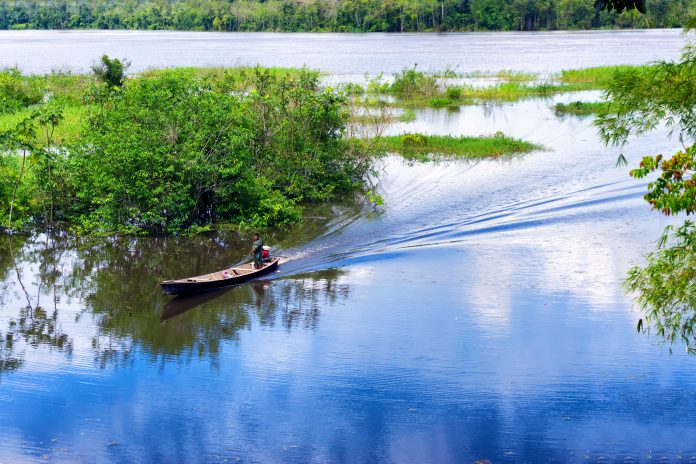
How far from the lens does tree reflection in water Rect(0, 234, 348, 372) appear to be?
57.6ft

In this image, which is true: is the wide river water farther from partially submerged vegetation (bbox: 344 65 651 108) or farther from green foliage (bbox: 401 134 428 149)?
partially submerged vegetation (bbox: 344 65 651 108)

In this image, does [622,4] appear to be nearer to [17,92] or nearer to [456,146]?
[456,146]

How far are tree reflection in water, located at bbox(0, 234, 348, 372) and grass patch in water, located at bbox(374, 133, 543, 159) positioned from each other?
1328cm

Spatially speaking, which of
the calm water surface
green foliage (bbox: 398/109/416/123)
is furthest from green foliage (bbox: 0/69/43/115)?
green foliage (bbox: 398/109/416/123)

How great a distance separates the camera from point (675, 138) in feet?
122

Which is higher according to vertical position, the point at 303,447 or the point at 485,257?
the point at 485,257

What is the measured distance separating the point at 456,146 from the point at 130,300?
769 inches

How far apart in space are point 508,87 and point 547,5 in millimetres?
63497

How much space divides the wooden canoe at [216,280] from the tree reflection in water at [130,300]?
0.25m

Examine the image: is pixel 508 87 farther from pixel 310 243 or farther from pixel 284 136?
pixel 310 243

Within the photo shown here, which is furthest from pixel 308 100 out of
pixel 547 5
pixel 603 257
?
pixel 547 5

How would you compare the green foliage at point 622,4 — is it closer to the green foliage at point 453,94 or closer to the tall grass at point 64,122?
the tall grass at point 64,122

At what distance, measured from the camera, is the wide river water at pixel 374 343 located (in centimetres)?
1352

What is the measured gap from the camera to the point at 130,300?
66.7 feet
